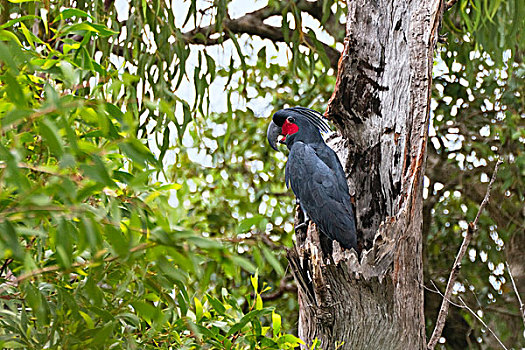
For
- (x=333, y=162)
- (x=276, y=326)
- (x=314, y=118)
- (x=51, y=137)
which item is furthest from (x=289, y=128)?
(x=51, y=137)

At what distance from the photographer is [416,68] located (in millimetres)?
1043

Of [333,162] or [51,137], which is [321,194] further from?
[51,137]

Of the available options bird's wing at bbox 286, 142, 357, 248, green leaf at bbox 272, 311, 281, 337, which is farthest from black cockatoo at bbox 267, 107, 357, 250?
green leaf at bbox 272, 311, 281, 337

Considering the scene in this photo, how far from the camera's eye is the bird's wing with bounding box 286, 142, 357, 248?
1.01 m

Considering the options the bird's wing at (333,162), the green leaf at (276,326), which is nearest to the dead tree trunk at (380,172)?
the bird's wing at (333,162)

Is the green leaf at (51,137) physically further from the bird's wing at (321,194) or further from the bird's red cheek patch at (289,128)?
the bird's red cheek patch at (289,128)

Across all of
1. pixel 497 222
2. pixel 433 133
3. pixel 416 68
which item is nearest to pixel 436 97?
pixel 433 133

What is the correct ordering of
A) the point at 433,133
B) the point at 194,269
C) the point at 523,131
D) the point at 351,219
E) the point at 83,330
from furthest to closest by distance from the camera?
the point at 433,133
the point at 523,131
the point at 351,219
the point at 83,330
the point at 194,269

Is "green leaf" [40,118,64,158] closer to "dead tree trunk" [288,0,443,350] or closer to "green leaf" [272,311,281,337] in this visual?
"green leaf" [272,311,281,337]

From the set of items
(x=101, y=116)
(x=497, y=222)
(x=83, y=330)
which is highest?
(x=497, y=222)

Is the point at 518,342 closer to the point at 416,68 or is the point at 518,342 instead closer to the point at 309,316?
the point at 309,316

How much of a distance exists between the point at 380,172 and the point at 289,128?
0.75ft

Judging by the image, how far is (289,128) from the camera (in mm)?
1183

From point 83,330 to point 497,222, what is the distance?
1659 millimetres
